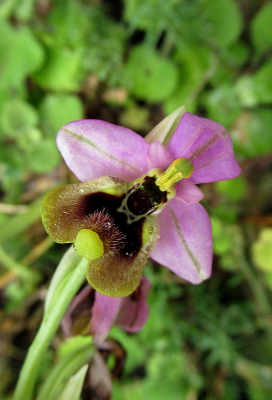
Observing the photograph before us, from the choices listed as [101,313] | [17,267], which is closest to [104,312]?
[101,313]

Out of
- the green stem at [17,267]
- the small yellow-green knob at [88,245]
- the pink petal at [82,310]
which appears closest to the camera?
the small yellow-green knob at [88,245]

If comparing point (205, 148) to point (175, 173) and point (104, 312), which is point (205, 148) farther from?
point (104, 312)

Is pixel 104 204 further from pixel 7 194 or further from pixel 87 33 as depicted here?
pixel 7 194

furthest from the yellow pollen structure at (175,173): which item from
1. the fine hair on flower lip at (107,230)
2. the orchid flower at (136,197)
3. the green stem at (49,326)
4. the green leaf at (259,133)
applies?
the green leaf at (259,133)

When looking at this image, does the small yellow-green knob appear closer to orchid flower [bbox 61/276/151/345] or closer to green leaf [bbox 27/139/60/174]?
orchid flower [bbox 61/276/151/345]

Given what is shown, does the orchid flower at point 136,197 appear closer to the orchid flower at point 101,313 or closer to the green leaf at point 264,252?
the orchid flower at point 101,313

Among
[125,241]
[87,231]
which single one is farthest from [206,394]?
[87,231]
